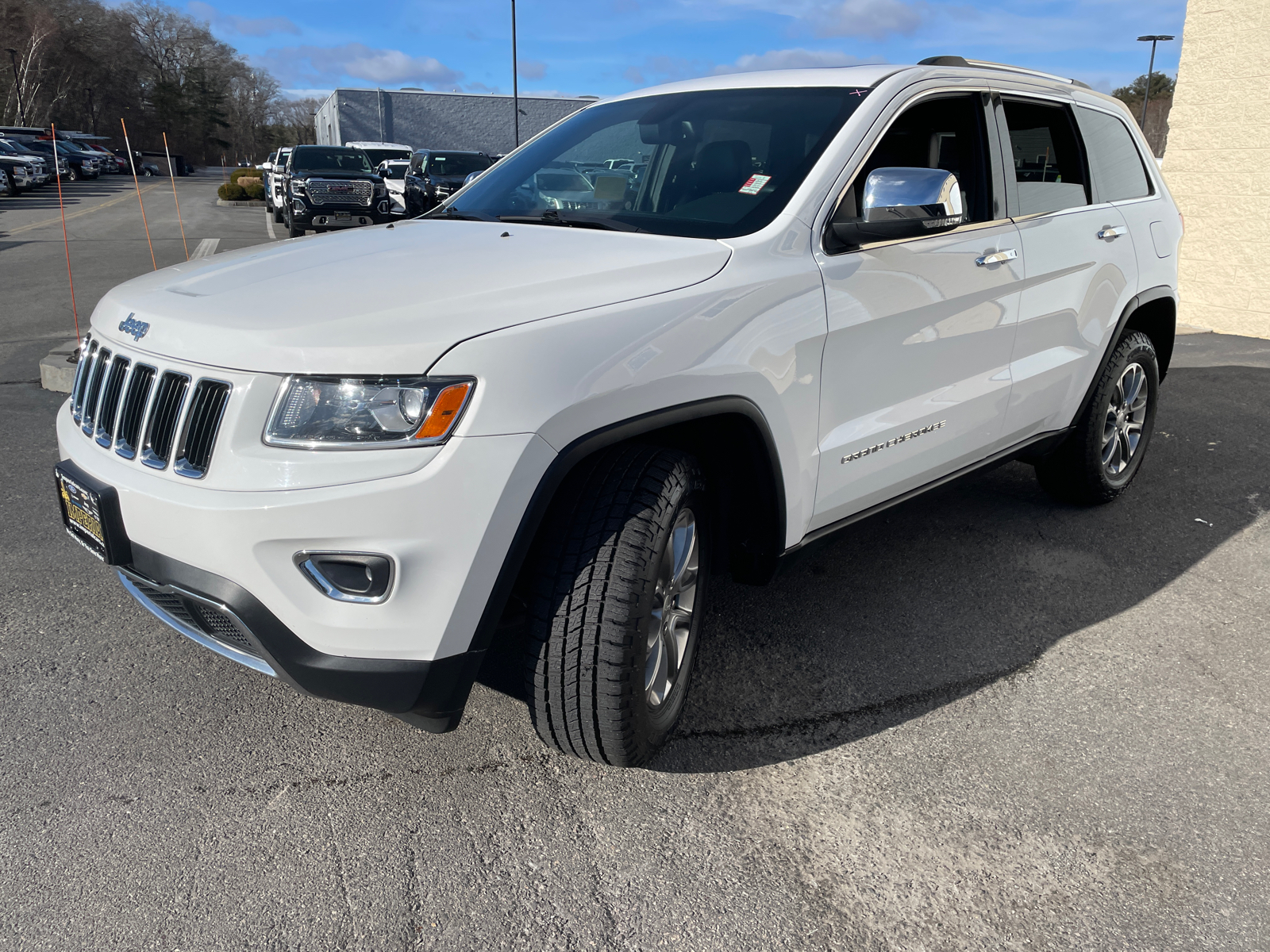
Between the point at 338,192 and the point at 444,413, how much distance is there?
17.6 meters

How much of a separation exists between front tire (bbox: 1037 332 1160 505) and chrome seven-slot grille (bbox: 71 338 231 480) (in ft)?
11.7

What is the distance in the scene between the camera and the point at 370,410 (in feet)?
6.46

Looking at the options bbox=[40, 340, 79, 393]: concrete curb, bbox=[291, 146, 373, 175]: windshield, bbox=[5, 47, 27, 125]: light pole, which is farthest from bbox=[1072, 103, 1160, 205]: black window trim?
bbox=[5, 47, 27, 125]: light pole

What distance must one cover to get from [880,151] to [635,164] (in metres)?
0.83

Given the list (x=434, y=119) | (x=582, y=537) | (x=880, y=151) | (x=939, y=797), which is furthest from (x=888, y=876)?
(x=434, y=119)

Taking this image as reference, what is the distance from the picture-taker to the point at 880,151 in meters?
3.02

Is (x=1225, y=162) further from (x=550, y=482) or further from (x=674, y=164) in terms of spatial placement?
(x=550, y=482)

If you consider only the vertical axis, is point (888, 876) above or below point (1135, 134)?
below

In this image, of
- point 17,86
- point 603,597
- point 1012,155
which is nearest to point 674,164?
point 1012,155

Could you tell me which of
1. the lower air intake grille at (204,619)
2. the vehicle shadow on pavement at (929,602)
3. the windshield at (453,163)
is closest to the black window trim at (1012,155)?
the vehicle shadow on pavement at (929,602)

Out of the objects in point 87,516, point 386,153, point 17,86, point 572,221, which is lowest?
point 87,516

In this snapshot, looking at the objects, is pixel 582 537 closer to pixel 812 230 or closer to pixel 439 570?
pixel 439 570

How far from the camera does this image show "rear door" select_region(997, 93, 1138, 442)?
11.7 ft

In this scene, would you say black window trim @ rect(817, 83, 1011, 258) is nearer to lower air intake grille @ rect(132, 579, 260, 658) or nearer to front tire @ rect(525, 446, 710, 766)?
front tire @ rect(525, 446, 710, 766)
